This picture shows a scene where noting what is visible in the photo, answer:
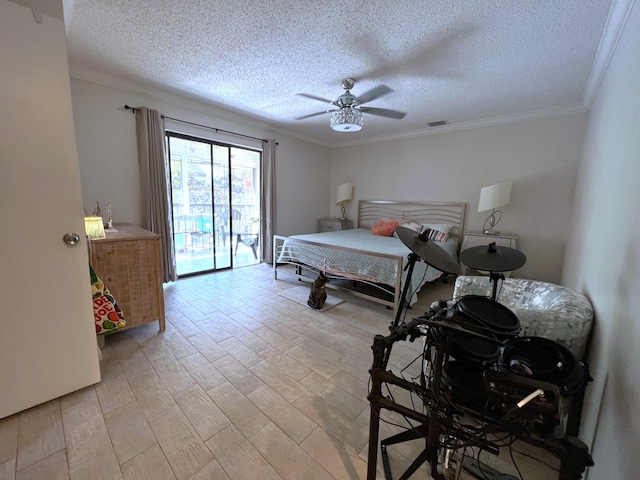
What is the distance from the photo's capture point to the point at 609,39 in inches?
→ 72.5

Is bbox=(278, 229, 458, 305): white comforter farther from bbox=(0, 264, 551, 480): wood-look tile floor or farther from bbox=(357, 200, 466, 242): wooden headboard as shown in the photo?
bbox=(357, 200, 466, 242): wooden headboard

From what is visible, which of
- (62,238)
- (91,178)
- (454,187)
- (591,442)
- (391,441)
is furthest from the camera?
(454,187)

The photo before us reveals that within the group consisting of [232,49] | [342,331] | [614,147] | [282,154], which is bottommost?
[342,331]

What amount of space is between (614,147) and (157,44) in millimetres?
3469

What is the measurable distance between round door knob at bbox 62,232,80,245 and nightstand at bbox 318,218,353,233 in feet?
13.8

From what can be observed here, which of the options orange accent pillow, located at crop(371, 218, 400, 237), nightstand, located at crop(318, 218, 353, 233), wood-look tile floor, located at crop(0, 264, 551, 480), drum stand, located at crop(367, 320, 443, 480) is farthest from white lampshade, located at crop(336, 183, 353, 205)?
A: drum stand, located at crop(367, 320, 443, 480)

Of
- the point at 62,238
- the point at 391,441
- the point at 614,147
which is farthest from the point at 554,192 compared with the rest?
the point at 62,238

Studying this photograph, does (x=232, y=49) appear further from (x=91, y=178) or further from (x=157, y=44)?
(x=91, y=178)

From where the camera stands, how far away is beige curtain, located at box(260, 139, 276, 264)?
4.51m

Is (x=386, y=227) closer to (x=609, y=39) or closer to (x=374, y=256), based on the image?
(x=374, y=256)

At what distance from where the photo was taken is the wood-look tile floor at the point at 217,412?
47.5 inches

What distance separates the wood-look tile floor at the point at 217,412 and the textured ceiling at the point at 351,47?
8.16 feet

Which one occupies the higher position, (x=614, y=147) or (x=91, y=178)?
(x=614, y=147)

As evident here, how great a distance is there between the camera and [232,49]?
2.21 metres
